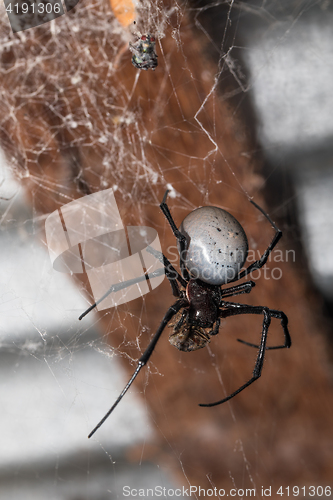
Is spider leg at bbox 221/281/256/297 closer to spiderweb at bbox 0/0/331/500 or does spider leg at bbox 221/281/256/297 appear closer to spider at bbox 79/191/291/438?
spider at bbox 79/191/291/438

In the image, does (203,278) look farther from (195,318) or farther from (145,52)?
(145,52)

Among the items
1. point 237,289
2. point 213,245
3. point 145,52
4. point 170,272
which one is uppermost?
point 145,52

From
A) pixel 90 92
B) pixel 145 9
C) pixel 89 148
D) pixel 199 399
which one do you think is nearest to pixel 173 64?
pixel 145 9

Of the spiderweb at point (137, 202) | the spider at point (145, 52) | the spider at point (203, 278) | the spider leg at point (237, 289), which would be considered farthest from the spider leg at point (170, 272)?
the spider at point (145, 52)

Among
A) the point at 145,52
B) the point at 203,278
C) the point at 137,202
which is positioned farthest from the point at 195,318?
the point at 145,52

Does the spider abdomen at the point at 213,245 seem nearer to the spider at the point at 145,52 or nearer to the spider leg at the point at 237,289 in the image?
the spider leg at the point at 237,289
